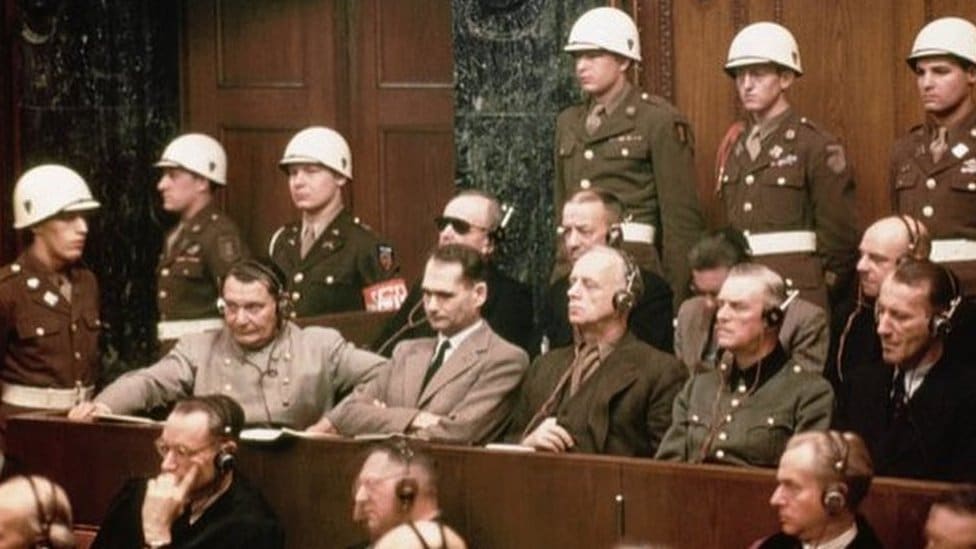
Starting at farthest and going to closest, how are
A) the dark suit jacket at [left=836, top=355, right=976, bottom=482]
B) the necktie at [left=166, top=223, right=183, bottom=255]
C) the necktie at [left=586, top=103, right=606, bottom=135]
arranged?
the necktie at [left=166, top=223, right=183, bottom=255] < the necktie at [left=586, top=103, right=606, bottom=135] < the dark suit jacket at [left=836, top=355, right=976, bottom=482]

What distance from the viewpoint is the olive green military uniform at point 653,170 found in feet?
31.3

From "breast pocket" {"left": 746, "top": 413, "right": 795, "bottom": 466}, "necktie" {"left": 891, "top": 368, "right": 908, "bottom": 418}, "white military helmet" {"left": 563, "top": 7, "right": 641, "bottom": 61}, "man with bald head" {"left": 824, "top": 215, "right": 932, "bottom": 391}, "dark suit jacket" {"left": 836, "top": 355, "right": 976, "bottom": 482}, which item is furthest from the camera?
"white military helmet" {"left": 563, "top": 7, "right": 641, "bottom": 61}

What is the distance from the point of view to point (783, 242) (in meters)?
9.36

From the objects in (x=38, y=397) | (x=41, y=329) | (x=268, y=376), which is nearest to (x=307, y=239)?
(x=41, y=329)

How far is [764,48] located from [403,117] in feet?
8.56

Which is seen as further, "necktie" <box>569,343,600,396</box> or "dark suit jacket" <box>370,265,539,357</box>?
"dark suit jacket" <box>370,265,539,357</box>

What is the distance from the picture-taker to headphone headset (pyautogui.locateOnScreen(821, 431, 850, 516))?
7.01 metres

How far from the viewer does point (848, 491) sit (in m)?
7.03

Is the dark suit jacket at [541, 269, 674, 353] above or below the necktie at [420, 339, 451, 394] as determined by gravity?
above

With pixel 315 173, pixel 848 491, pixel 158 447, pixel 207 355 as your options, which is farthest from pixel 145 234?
pixel 848 491

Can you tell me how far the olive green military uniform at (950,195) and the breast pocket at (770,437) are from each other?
1300mm

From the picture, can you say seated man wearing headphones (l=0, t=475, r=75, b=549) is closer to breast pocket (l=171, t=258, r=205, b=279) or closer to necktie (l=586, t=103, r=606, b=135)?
breast pocket (l=171, t=258, r=205, b=279)

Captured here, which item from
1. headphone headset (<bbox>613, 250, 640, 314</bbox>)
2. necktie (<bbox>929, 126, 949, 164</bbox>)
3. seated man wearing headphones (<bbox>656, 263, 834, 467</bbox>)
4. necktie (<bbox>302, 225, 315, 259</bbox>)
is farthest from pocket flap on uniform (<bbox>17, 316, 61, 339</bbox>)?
necktie (<bbox>929, 126, 949, 164</bbox>)

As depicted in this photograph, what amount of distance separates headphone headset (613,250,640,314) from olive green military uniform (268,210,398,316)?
6.27 ft
